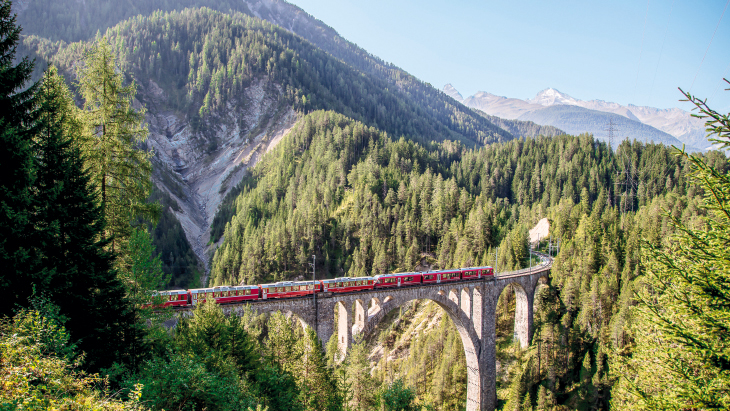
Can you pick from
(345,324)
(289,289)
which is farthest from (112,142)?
(345,324)

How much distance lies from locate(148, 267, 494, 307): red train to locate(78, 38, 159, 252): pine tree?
657cm

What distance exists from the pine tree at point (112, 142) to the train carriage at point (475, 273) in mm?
37682

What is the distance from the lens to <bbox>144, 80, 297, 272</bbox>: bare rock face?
13712 centimetres

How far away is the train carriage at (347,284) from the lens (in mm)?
34841

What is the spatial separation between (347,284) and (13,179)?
28288 millimetres

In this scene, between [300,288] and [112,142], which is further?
[300,288]

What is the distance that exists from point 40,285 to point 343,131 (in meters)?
119

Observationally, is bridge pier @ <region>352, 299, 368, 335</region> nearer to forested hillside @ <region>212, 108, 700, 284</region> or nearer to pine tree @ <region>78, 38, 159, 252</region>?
pine tree @ <region>78, 38, 159, 252</region>

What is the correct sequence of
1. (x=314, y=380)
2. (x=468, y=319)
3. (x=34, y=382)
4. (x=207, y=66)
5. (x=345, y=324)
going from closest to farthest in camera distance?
(x=34, y=382), (x=314, y=380), (x=345, y=324), (x=468, y=319), (x=207, y=66)

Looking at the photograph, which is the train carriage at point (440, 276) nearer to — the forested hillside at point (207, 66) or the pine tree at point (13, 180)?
the pine tree at point (13, 180)

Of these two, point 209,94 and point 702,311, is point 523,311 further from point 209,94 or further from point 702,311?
point 209,94

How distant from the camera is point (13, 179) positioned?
1087cm

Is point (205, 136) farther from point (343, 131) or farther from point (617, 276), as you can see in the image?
point (617, 276)

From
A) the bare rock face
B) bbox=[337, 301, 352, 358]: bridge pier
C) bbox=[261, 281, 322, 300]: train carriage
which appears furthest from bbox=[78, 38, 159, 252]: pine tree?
the bare rock face
